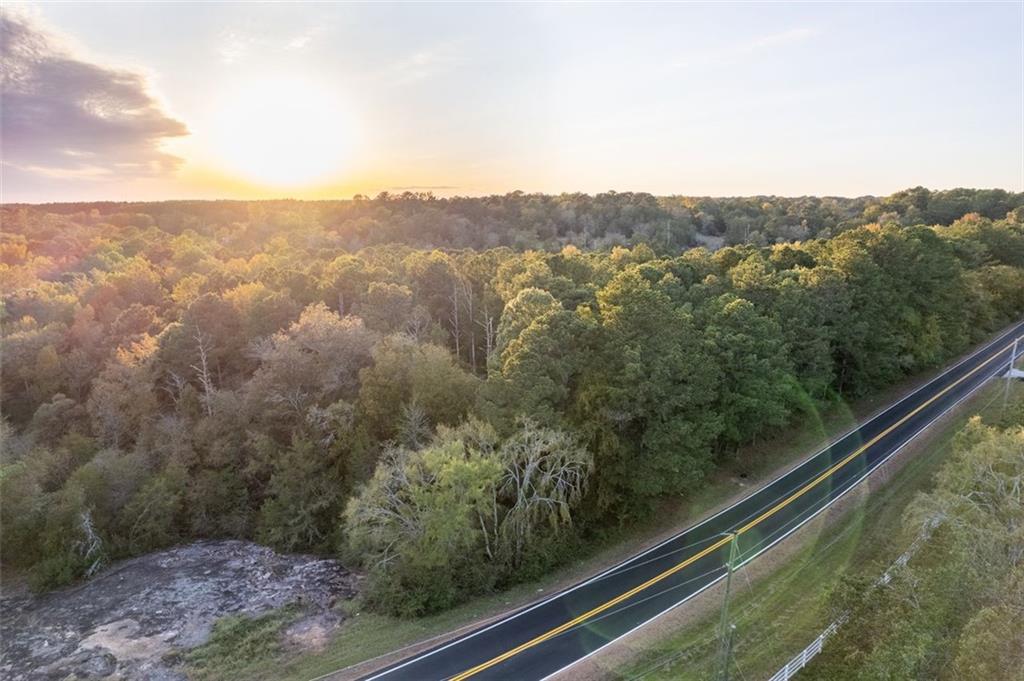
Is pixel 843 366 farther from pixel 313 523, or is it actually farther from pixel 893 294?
pixel 313 523

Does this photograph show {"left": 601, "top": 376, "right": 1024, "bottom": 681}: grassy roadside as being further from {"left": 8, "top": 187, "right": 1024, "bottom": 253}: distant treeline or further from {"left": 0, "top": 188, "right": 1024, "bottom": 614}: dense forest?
{"left": 8, "top": 187, "right": 1024, "bottom": 253}: distant treeline

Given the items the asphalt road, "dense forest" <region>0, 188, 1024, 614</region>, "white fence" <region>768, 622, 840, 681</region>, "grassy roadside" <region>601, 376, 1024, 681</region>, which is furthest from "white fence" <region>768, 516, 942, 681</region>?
"dense forest" <region>0, 188, 1024, 614</region>

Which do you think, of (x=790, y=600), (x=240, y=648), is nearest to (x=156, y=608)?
(x=240, y=648)

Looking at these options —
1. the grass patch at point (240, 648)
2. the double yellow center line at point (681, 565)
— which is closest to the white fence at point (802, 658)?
the double yellow center line at point (681, 565)

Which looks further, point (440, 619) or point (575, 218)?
point (575, 218)

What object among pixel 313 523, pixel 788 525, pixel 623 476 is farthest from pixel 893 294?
pixel 313 523

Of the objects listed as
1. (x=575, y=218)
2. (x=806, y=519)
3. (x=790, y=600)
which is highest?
(x=575, y=218)

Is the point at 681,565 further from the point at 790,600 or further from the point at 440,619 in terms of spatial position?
the point at 440,619
